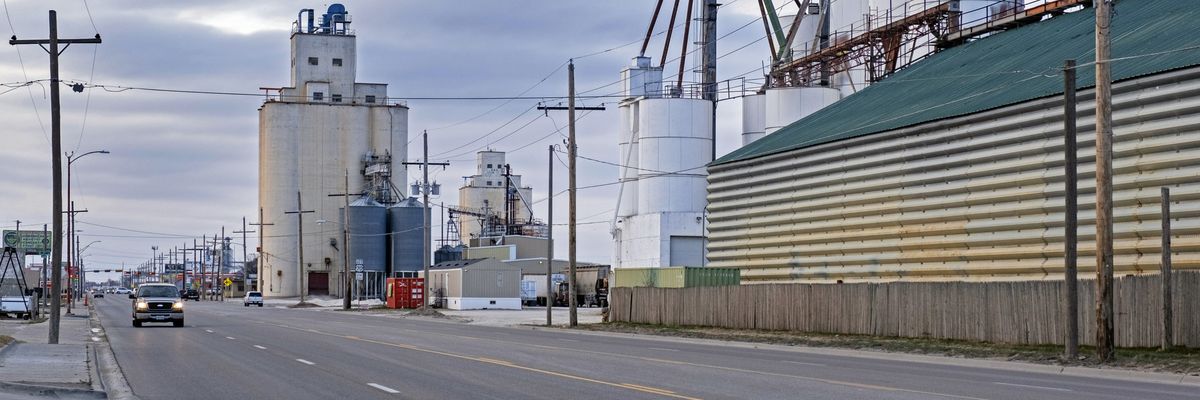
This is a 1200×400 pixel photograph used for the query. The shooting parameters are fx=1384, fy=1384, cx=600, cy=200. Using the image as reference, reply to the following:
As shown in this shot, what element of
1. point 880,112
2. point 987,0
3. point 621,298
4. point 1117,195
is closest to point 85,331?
point 621,298

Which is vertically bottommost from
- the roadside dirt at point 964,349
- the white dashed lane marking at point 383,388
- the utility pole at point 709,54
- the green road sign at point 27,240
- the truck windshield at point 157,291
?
the roadside dirt at point 964,349

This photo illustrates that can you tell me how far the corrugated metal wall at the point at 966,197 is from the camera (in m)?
35.4

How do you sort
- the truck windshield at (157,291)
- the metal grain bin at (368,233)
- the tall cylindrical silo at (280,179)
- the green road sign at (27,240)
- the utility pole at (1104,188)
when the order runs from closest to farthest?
the utility pole at (1104,188), the truck windshield at (157,291), the green road sign at (27,240), the metal grain bin at (368,233), the tall cylindrical silo at (280,179)

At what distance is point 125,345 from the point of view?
1415 inches

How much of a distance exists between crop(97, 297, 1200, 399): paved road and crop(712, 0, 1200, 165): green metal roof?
12820 mm

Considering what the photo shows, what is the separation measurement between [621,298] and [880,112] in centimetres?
1355

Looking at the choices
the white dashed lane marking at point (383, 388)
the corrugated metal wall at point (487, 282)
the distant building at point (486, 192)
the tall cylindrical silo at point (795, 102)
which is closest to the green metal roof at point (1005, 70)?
the tall cylindrical silo at point (795, 102)

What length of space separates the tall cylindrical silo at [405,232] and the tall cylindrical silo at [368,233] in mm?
829

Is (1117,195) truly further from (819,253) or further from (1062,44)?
(819,253)

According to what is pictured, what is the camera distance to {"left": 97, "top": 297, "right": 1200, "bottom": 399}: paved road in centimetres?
1961

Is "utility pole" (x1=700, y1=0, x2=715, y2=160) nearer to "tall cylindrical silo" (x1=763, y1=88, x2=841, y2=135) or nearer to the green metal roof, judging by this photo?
"tall cylindrical silo" (x1=763, y1=88, x2=841, y2=135)

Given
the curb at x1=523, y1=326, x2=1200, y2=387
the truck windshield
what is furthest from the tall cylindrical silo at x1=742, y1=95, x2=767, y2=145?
the curb at x1=523, y1=326, x2=1200, y2=387

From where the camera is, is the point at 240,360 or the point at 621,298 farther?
the point at 621,298

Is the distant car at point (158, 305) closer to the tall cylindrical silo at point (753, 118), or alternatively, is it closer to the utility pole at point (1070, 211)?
the utility pole at point (1070, 211)
